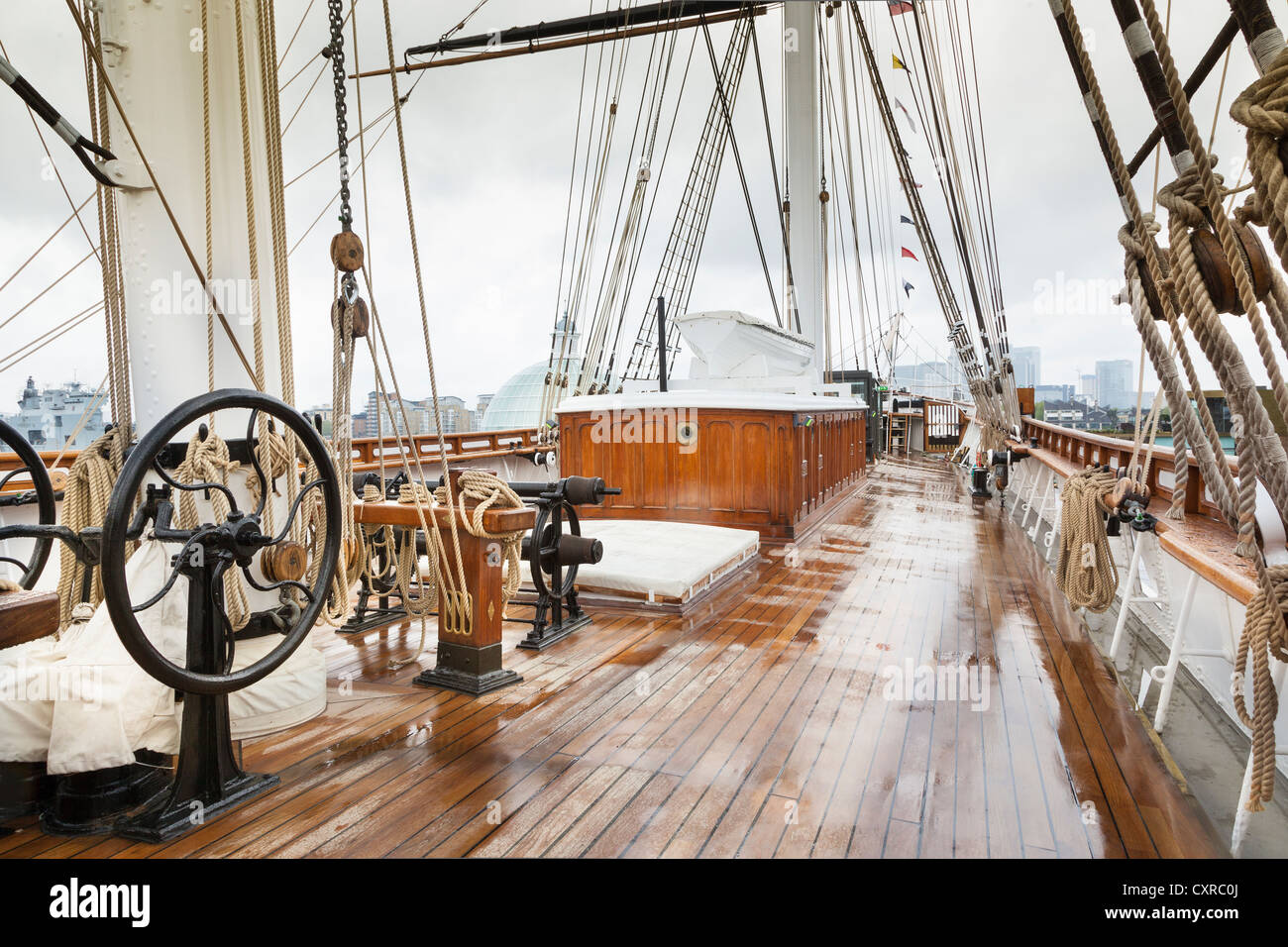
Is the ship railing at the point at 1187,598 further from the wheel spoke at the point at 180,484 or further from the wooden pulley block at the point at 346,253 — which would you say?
the wooden pulley block at the point at 346,253

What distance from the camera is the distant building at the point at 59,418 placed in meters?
2.49

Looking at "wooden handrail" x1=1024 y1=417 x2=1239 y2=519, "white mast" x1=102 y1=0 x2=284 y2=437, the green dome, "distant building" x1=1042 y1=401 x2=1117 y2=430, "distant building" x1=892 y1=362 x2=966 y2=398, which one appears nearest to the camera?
"white mast" x1=102 y1=0 x2=284 y2=437

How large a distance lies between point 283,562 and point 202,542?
0.20 meters

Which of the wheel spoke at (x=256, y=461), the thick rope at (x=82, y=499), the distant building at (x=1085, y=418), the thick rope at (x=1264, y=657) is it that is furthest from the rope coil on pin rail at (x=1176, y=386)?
the distant building at (x=1085, y=418)

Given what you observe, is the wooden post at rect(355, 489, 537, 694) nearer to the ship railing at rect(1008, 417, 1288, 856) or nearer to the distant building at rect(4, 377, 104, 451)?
the distant building at rect(4, 377, 104, 451)

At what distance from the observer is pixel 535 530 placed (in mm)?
3244

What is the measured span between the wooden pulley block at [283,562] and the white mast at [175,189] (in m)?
0.56

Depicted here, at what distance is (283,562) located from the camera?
1881 millimetres

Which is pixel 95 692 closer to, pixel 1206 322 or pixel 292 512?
pixel 292 512

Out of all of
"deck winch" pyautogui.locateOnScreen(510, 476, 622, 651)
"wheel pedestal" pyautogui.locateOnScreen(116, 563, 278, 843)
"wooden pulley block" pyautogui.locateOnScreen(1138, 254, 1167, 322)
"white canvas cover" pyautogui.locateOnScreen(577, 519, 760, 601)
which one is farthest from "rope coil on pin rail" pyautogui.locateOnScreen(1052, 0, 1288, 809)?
"white canvas cover" pyautogui.locateOnScreen(577, 519, 760, 601)

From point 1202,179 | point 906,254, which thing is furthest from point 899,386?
point 1202,179

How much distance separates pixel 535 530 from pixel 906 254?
54.3ft

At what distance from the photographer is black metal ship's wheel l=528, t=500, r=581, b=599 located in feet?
10.7

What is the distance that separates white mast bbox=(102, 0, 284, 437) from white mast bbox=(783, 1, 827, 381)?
6929 millimetres
